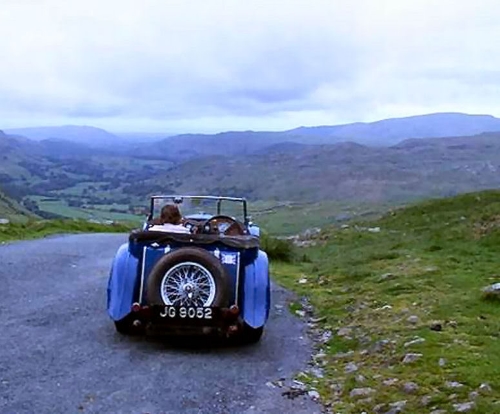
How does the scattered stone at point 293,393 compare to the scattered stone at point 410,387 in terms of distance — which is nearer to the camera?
the scattered stone at point 410,387

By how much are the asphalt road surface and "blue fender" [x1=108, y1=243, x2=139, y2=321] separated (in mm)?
465

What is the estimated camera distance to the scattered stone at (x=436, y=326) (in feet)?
34.9

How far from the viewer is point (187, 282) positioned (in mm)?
10219

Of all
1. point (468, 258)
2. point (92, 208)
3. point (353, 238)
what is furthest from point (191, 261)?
point (92, 208)

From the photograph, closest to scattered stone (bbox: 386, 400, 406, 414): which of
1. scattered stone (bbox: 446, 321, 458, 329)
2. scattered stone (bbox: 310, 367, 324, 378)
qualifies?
scattered stone (bbox: 310, 367, 324, 378)

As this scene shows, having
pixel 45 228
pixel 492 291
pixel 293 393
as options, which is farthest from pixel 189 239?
pixel 45 228

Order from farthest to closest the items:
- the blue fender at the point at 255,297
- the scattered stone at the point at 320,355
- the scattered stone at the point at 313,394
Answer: the blue fender at the point at 255,297
the scattered stone at the point at 320,355
the scattered stone at the point at 313,394

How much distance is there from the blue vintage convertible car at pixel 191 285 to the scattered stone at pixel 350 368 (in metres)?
1.52

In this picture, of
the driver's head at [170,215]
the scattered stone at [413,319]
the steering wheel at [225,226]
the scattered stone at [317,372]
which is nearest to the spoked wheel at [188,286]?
the steering wheel at [225,226]

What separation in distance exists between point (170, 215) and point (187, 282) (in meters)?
2.58

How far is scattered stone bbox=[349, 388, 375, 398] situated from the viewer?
820cm

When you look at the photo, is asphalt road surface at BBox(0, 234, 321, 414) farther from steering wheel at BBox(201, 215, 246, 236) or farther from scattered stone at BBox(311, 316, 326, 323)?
steering wheel at BBox(201, 215, 246, 236)

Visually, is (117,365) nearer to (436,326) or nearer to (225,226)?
(225,226)

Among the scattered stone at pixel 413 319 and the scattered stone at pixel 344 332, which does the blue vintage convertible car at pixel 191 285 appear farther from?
the scattered stone at pixel 413 319
